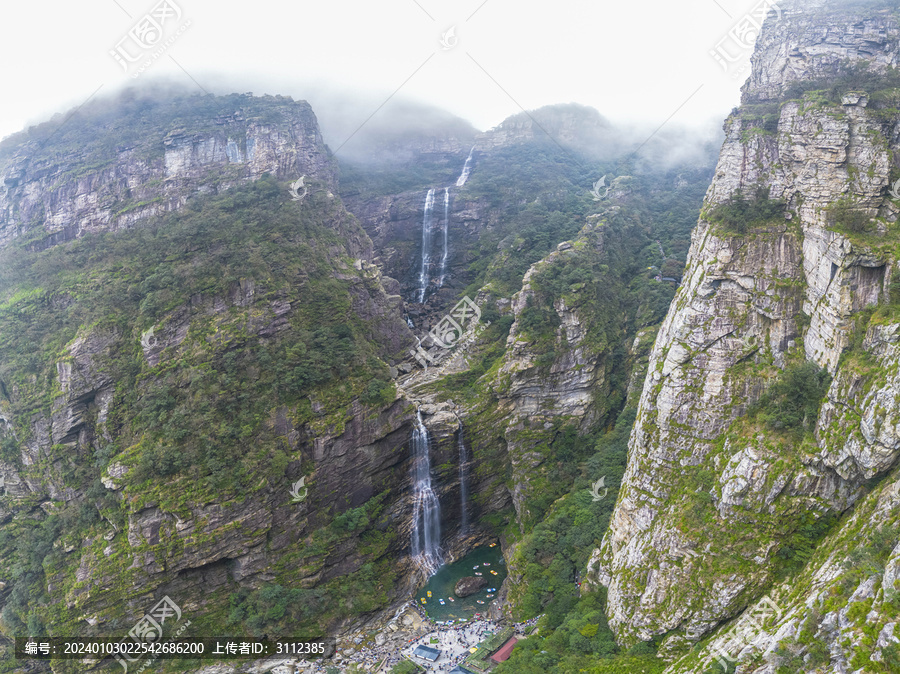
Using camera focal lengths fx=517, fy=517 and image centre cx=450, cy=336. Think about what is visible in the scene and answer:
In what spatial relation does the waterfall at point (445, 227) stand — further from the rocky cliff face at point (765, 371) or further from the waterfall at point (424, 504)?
the rocky cliff face at point (765, 371)

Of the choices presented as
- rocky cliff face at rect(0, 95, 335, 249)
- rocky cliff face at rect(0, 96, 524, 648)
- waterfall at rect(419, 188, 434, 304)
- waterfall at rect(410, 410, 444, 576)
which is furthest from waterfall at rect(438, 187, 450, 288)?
waterfall at rect(410, 410, 444, 576)

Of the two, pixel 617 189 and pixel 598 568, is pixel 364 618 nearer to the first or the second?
pixel 598 568

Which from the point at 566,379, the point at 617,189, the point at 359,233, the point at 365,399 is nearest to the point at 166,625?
the point at 365,399

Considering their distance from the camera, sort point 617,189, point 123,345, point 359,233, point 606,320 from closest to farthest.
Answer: point 123,345
point 606,320
point 359,233
point 617,189

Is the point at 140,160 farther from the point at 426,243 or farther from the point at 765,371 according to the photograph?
the point at 765,371

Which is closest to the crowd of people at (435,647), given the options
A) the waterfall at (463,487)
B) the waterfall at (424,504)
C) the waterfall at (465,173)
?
the waterfall at (424,504)

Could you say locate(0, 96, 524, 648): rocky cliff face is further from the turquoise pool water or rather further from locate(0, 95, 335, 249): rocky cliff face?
locate(0, 95, 335, 249): rocky cliff face
